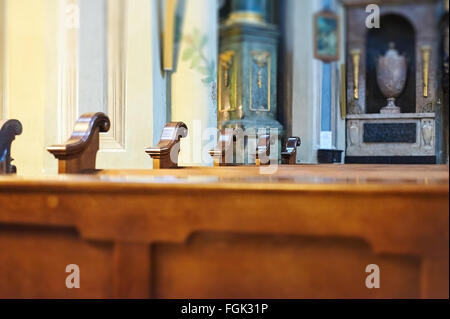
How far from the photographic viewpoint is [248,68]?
22.6 ft

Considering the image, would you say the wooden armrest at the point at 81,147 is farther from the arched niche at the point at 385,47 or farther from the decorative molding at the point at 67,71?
the arched niche at the point at 385,47

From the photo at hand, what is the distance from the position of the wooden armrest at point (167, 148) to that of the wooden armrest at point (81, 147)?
507 mm

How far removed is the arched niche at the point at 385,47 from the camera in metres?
8.16

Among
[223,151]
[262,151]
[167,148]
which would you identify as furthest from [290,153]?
[167,148]

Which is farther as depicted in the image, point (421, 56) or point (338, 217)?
point (421, 56)

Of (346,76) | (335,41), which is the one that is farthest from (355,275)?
(346,76)

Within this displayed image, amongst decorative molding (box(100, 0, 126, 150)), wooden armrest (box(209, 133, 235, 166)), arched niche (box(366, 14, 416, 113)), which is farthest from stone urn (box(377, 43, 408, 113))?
wooden armrest (box(209, 133, 235, 166))

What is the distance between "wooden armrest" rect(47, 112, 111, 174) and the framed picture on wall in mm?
5544

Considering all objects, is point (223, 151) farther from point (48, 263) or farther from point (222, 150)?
point (48, 263)

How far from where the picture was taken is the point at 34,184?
3.51 feet

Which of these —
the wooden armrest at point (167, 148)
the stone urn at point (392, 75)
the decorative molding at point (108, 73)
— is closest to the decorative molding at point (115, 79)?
the decorative molding at point (108, 73)

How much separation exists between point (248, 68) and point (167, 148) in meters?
4.76

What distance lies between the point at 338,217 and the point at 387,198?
93 millimetres

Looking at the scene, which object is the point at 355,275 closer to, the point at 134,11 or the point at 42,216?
the point at 42,216
